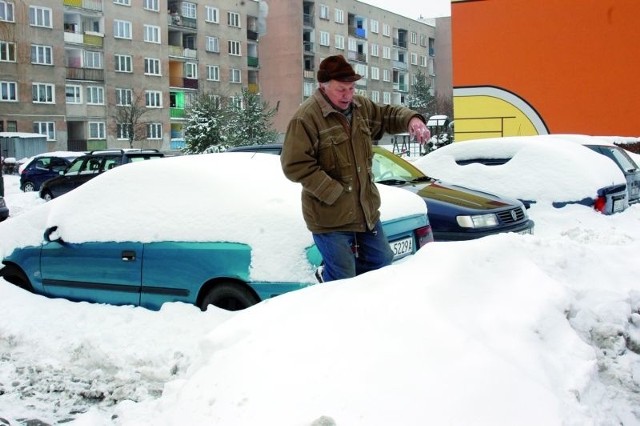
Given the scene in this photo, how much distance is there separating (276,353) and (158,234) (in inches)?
106

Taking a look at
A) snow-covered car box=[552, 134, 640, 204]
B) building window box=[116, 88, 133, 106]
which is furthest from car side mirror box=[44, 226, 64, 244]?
building window box=[116, 88, 133, 106]

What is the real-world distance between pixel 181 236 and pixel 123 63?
47.8m

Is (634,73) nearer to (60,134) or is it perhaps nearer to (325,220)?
(325,220)

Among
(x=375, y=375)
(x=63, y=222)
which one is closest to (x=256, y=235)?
(x=63, y=222)

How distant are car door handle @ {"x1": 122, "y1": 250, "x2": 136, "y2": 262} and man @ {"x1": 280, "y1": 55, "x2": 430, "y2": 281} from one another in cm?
180

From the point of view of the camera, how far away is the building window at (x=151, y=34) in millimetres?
50688

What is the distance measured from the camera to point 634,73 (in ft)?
56.3

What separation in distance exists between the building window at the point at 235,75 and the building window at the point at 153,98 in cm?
856

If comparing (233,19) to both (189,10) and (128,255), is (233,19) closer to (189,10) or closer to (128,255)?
(189,10)

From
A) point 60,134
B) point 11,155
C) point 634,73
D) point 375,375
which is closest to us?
point 375,375

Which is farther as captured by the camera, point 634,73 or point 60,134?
point 60,134

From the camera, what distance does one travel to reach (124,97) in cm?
4931

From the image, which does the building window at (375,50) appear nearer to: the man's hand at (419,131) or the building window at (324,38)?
the building window at (324,38)

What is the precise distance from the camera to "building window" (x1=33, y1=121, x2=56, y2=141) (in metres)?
44.3
